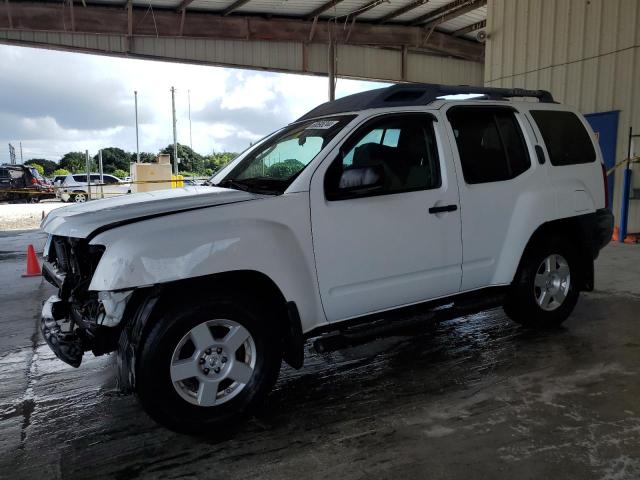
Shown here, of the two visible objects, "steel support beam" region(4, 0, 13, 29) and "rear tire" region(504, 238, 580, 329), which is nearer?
"rear tire" region(504, 238, 580, 329)

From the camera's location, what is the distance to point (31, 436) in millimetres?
3178

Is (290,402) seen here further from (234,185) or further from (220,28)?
(220,28)

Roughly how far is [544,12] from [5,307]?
10785 millimetres

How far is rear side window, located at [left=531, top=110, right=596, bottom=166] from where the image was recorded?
4594 mm

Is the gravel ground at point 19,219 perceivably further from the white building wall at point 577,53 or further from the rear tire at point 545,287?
the rear tire at point 545,287

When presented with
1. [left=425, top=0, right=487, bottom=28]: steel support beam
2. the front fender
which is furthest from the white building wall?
the front fender

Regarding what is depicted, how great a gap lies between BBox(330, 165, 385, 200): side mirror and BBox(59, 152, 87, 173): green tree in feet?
205

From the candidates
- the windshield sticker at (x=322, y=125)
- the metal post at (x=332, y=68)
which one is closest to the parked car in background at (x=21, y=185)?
the metal post at (x=332, y=68)

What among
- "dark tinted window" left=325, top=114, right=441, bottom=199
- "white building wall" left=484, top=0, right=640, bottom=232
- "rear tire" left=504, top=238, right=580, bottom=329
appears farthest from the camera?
"white building wall" left=484, top=0, right=640, bottom=232

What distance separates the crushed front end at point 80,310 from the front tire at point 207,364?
0.87 ft

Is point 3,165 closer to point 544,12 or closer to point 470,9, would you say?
point 470,9

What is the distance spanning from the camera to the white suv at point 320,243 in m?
2.90

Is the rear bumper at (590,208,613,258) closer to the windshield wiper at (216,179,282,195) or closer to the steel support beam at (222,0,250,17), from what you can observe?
the windshield wiper at (216,179,282,195)

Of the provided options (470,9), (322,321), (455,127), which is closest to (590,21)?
(470,9)
